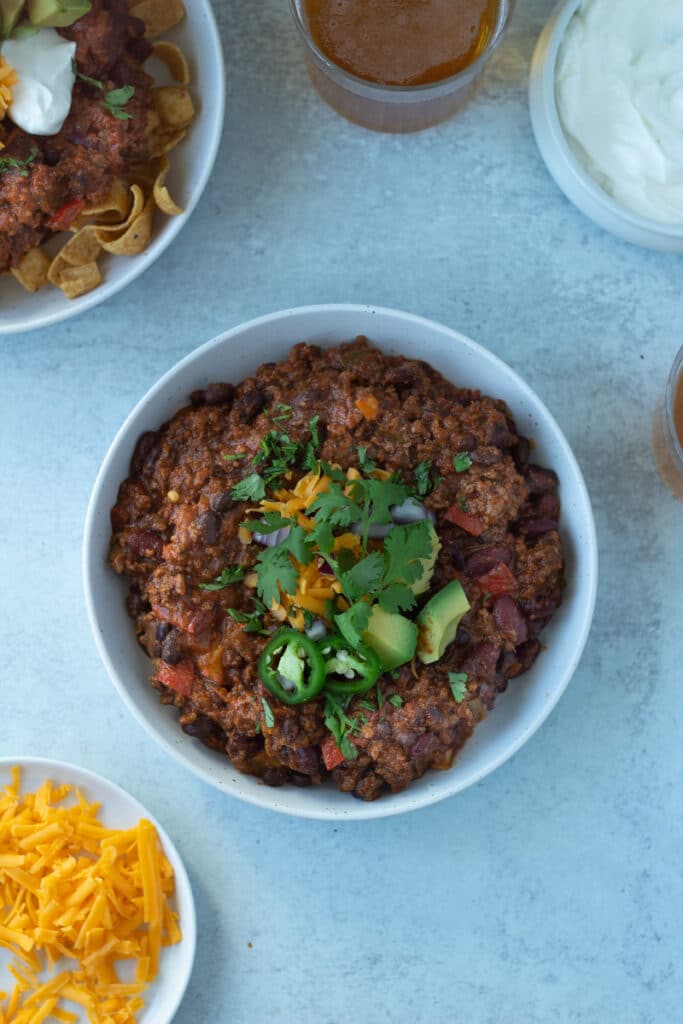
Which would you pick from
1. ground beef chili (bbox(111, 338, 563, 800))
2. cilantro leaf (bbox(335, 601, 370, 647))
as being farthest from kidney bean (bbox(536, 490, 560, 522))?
cilantro leaf (bbox(335, 601, 370, 647))

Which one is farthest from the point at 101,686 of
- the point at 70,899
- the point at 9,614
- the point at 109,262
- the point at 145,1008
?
the point at 109,262

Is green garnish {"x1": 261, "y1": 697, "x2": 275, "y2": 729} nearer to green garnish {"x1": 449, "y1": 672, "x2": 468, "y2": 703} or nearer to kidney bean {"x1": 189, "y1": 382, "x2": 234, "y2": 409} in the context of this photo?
green garnish {"x1": 449, "y1": 672, "x2": 468, "y2": 703}

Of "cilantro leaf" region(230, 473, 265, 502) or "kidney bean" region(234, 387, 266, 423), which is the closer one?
"cilantro leaf" region(230, 473, 265, 502)

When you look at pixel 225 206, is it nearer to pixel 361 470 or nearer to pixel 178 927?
pixel 361 470

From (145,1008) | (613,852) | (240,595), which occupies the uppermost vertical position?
(240,595)

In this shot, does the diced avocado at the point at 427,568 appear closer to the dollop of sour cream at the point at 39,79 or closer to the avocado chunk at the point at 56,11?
the dollop of sour cream at the point at 39,79

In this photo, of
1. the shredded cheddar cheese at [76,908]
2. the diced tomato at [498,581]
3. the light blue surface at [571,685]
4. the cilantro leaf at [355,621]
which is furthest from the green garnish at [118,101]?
the shredded cheddar cheese at [76,908]
